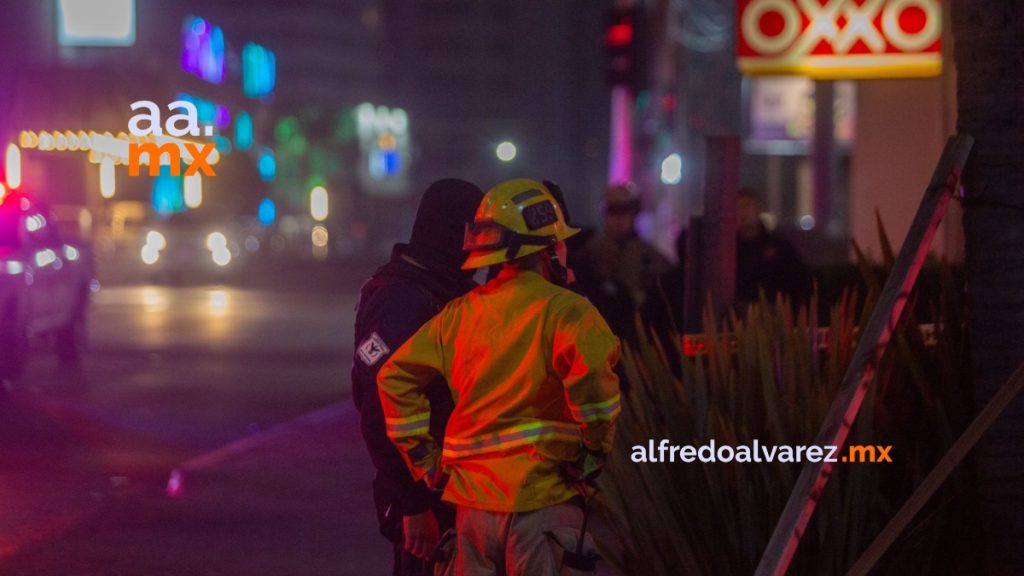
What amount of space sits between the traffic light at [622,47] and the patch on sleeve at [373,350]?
45.7ft

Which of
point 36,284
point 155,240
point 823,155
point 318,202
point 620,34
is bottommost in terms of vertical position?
point 318,202

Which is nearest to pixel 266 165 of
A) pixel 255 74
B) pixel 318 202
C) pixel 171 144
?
pixel 255 74

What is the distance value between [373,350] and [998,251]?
81.7 inches

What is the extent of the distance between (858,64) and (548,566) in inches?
451

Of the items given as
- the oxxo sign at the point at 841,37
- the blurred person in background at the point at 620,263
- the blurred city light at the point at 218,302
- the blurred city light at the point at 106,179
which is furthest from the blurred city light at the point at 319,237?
the blurred person in background at the point at 620,263

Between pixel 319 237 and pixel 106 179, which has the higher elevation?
pixel 106 179

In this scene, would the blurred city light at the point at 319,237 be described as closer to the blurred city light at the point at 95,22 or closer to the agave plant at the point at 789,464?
the blurred city light at the point at 95,22

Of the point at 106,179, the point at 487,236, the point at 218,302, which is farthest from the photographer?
the point at 106,179

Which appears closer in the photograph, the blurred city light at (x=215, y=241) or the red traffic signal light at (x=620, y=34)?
the red traffic signal light at (x=620, y=34)

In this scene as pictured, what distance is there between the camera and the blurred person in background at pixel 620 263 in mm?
10883

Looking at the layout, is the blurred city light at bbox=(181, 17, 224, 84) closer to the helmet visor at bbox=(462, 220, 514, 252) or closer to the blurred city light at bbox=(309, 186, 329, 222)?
the blurred city light at bbox=(309, 186, 329, 222)

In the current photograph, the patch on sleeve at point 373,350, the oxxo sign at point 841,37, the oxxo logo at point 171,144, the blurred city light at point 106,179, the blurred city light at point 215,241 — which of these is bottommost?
the blurred city light at point 215,241

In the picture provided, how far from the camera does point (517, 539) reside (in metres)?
4.50

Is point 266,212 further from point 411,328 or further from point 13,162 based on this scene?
point 411,328
